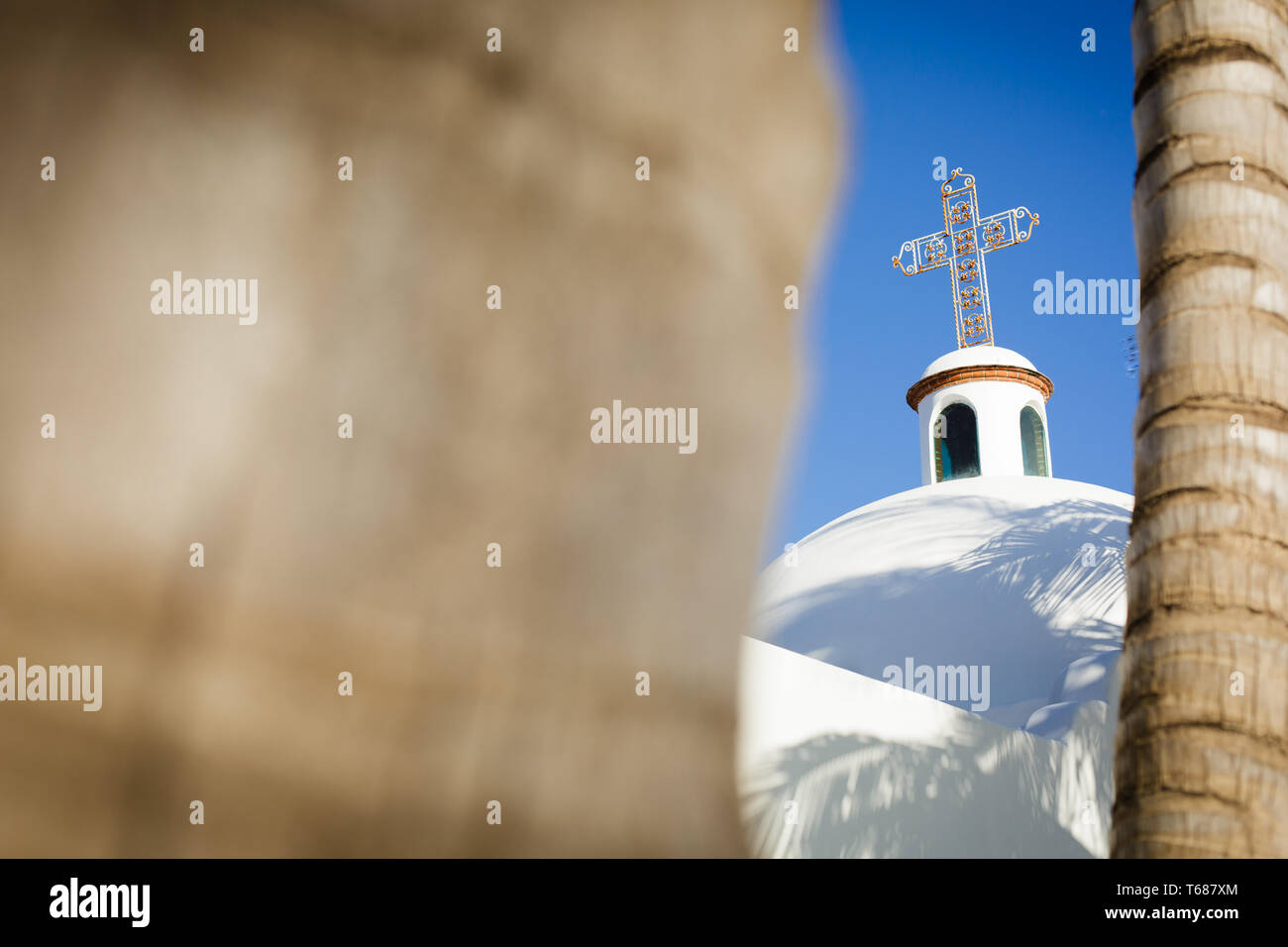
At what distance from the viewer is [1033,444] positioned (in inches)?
573

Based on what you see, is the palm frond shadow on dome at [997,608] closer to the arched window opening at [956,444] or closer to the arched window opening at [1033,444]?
the arched window opening at [956,444]

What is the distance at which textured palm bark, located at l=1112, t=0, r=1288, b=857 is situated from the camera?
8.96 feet

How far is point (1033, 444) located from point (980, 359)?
136 cm

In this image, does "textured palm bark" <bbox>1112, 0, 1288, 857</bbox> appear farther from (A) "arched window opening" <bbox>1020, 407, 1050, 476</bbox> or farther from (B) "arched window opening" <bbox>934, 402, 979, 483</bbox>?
(A) "arched window opening" <bbox>1020, 407, 1050, 476</bbox>

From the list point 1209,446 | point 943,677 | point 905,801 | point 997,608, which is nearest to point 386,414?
point 1209,446

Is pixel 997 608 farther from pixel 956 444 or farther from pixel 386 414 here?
pixel 386 414

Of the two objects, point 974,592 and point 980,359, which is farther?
point 980,359

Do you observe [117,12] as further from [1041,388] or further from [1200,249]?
[1041,388]

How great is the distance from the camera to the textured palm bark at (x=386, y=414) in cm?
344

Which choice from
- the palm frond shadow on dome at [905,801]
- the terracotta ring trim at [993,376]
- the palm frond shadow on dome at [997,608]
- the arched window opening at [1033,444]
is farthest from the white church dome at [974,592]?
the terracotta ring trim at [993,376]

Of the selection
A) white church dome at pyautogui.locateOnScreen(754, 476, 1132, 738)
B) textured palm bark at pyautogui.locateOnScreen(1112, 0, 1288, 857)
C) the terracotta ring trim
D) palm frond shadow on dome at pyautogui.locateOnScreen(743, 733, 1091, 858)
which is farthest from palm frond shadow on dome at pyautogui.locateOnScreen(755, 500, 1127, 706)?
textured palm bark at pyautogui.locateOnScreen(1112, 0, 1288, 857)

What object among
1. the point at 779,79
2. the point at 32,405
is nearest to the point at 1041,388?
the point at 779,79

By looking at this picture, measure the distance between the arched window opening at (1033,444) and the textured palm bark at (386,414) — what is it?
1109 centimetres

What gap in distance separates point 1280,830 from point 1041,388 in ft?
42.1
